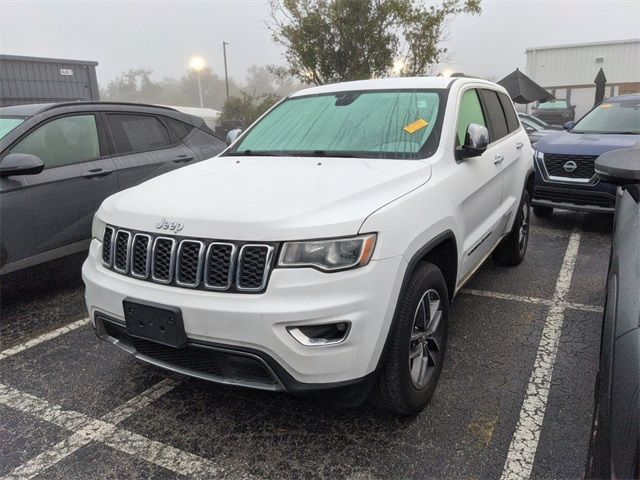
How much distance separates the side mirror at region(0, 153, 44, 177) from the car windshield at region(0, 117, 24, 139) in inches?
11.2

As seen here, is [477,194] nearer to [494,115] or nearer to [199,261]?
[494,115]

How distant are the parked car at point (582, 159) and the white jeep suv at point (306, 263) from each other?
3.65 meters

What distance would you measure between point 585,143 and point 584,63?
2854 cm

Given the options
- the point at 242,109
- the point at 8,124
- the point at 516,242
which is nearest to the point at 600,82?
the point at 516,242

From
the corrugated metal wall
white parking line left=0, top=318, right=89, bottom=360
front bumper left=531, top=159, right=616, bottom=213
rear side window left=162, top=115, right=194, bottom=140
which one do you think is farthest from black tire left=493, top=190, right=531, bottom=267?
the corrugated metal wall

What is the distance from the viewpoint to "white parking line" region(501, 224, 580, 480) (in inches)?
86.0

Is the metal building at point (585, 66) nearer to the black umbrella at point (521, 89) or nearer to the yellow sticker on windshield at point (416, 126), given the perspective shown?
the black umbrella at point (521, 89)

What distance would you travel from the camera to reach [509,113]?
4621mm

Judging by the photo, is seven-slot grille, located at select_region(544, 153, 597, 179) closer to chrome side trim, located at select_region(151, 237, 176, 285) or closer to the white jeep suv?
the white jeep suv

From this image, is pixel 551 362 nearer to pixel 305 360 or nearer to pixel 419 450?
pixel 419 450

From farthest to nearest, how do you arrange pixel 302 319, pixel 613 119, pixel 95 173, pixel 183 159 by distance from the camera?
1. pixel 613 119
2. pixel 183 159
3. pixel 95 173
4. pixel 302 319

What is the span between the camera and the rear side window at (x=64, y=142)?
4112mm

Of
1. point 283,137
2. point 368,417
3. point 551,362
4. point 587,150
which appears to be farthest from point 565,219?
point 368,417

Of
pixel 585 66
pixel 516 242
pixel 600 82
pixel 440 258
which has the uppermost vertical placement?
pixel 585 66
